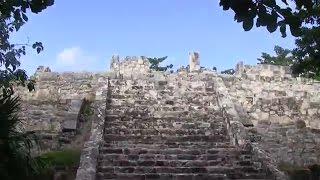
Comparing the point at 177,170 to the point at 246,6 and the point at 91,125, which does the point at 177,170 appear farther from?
the point at 246,6

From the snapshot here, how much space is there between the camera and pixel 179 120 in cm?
1160

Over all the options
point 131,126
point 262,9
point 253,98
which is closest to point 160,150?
point 131,126

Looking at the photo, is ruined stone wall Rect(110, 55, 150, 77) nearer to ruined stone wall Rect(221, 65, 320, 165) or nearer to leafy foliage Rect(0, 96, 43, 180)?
ruined stone wall Rect(221, 65, 320, 165)

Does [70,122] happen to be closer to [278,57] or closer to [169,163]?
[169,163]

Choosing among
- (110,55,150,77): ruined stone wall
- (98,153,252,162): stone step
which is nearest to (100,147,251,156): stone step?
(98,153,252,162): stone step

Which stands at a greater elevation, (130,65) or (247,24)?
(130,65)

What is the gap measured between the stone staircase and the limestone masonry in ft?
0.06

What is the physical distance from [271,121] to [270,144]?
0.99 metres

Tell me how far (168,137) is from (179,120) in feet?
2.90

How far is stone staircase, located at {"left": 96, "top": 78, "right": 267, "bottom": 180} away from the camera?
360 inches

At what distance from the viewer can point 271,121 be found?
43.4 feet

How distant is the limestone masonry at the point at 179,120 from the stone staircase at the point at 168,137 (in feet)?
0.06

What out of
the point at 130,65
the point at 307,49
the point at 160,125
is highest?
the point at 130,65

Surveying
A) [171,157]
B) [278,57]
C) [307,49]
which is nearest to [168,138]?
[171,157]
